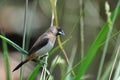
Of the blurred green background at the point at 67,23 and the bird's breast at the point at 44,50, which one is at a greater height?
the bird's breast at the point at 44,50

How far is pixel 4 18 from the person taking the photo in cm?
347

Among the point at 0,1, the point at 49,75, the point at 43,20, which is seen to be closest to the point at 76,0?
the point at 43,20

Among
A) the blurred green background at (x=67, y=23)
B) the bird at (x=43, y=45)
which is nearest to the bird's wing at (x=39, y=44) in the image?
the bird at (x=43, y=45)

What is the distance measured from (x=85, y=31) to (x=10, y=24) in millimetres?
668

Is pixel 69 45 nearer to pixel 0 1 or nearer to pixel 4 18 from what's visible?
pixel 4 18

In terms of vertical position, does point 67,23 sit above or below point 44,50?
below

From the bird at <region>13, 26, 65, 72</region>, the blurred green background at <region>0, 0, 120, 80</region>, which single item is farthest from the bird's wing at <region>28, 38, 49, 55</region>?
the blurred green background at <region>0, 0, 120, 80</region>

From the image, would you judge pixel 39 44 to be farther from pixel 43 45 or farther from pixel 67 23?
pixel 67 23

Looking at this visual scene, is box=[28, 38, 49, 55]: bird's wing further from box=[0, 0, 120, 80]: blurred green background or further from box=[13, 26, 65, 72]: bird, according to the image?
box=[0, 0, 120, 80]: blurred green background

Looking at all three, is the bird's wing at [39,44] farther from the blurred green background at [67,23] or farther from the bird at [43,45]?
the blurred green background at [67,23]

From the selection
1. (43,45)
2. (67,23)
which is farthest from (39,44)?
(67,23)

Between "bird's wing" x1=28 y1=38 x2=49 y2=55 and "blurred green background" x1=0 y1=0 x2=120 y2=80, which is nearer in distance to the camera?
"bird's wing" x1=28 y1=38 x2=49 y2=55

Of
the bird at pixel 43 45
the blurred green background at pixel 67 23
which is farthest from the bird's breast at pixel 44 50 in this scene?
the blurred green background at pixel 67 23

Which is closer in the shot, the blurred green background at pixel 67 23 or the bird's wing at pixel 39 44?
the bird's wing at pixel 39 44
